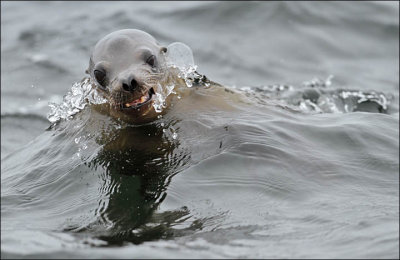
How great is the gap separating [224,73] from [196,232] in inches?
221

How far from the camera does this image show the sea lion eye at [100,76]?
481 centimetres

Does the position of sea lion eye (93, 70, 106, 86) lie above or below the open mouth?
above

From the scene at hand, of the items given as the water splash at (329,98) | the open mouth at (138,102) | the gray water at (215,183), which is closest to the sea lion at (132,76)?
the open mouth at (138,102)

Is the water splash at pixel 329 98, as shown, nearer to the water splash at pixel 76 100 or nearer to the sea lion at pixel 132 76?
the water splash at pixel 76 100

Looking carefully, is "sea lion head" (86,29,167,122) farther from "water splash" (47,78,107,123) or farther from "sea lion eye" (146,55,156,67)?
"water splash" (47,78,107,123)

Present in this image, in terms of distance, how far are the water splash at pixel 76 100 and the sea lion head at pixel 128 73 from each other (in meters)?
0.15

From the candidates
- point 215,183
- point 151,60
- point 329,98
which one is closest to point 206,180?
point 215,183

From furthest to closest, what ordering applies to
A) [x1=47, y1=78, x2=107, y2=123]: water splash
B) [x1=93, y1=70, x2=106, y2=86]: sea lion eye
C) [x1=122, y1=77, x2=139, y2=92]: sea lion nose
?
1. [x1=47, y1=78, x2=107, y2=123]: water splash
2. [x1=93, y1=70, x2=106, y2=86]: sea lion eye
3. [x1=122, y1=77, x2=139, y2=92]: sea lion nose

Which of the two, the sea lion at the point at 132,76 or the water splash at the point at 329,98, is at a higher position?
the water splash at the point at 329,98

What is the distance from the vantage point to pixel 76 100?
5.48m

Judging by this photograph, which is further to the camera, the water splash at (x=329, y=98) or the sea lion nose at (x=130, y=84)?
the water splash at (x=329, y=98)

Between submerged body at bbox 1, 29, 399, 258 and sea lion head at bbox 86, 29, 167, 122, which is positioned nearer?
submerged body at bbox 1, 29, 399, 258

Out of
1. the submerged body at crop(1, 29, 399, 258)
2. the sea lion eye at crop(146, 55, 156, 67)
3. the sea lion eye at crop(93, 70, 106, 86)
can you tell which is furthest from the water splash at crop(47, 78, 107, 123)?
the sea lion eye at crop(146, 55, 156, 67)

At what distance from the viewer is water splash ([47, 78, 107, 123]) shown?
17.1ft
